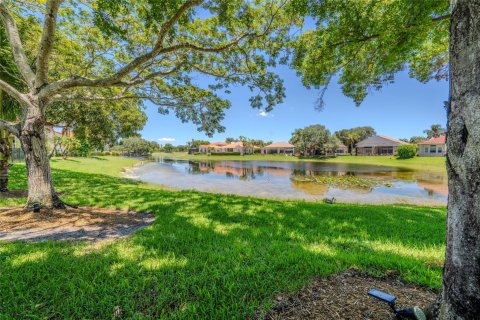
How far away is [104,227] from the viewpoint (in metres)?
4.68

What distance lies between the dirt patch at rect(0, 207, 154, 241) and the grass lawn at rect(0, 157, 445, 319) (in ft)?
1.65

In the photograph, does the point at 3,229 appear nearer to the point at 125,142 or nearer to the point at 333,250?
the point at 333,250

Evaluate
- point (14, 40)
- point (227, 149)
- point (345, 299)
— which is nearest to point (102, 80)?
point (14, 40)

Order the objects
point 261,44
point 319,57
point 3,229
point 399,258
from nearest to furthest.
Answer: point 399,258 → point 3,229 → point 319,57 → point 261,44

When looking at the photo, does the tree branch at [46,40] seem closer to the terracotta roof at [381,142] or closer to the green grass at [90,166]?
the green grass at [90,166]

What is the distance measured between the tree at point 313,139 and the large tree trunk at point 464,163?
2276 inches

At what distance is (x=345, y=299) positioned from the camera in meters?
2.05

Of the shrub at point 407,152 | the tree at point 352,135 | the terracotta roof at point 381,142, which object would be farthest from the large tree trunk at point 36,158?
the tree at point 352,135

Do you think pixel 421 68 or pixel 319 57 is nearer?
pixel 319 57

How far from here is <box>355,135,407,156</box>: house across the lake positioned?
53.6 meters

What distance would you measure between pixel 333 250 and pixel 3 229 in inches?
255

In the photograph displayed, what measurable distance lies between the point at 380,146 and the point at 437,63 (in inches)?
2238

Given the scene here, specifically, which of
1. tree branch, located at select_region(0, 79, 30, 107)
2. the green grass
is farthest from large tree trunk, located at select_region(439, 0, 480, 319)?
the green grass

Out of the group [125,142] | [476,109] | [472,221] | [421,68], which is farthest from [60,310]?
[125,142]
